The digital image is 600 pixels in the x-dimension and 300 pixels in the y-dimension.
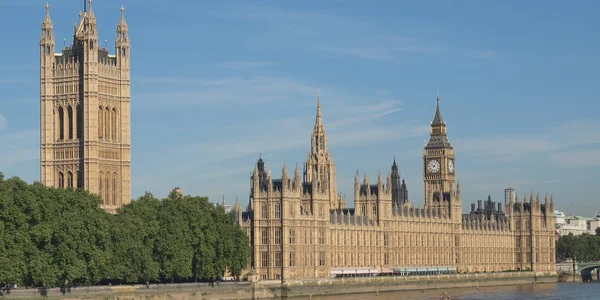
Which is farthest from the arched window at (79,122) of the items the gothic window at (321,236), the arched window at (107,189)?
the gothic window at (321,236)

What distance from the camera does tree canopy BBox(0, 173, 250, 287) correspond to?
104 m

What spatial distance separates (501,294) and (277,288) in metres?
32.4

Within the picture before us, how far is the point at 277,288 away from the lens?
463 ft

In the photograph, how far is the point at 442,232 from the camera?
192 metres

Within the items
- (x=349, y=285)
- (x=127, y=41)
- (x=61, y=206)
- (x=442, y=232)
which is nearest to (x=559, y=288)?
(x=442, y=232)

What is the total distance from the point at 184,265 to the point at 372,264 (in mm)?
50770

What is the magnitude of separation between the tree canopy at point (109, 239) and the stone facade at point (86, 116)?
57.8 ft

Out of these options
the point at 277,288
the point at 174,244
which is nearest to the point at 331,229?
the point at 277,288

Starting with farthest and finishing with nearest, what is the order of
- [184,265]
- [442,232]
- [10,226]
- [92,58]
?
[442,232] → [92,58] → [184,265] → [10,226]

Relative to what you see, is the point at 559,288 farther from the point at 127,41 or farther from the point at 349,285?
the point at 127,41

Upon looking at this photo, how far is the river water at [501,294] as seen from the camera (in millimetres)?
146250

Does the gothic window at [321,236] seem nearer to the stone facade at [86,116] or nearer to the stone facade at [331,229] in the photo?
the stone facade at [331,229]

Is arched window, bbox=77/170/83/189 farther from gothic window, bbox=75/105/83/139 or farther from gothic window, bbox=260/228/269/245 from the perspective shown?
gothic window, bbox=260/228/269/245

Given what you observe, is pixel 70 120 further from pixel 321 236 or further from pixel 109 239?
pixel 109 239
